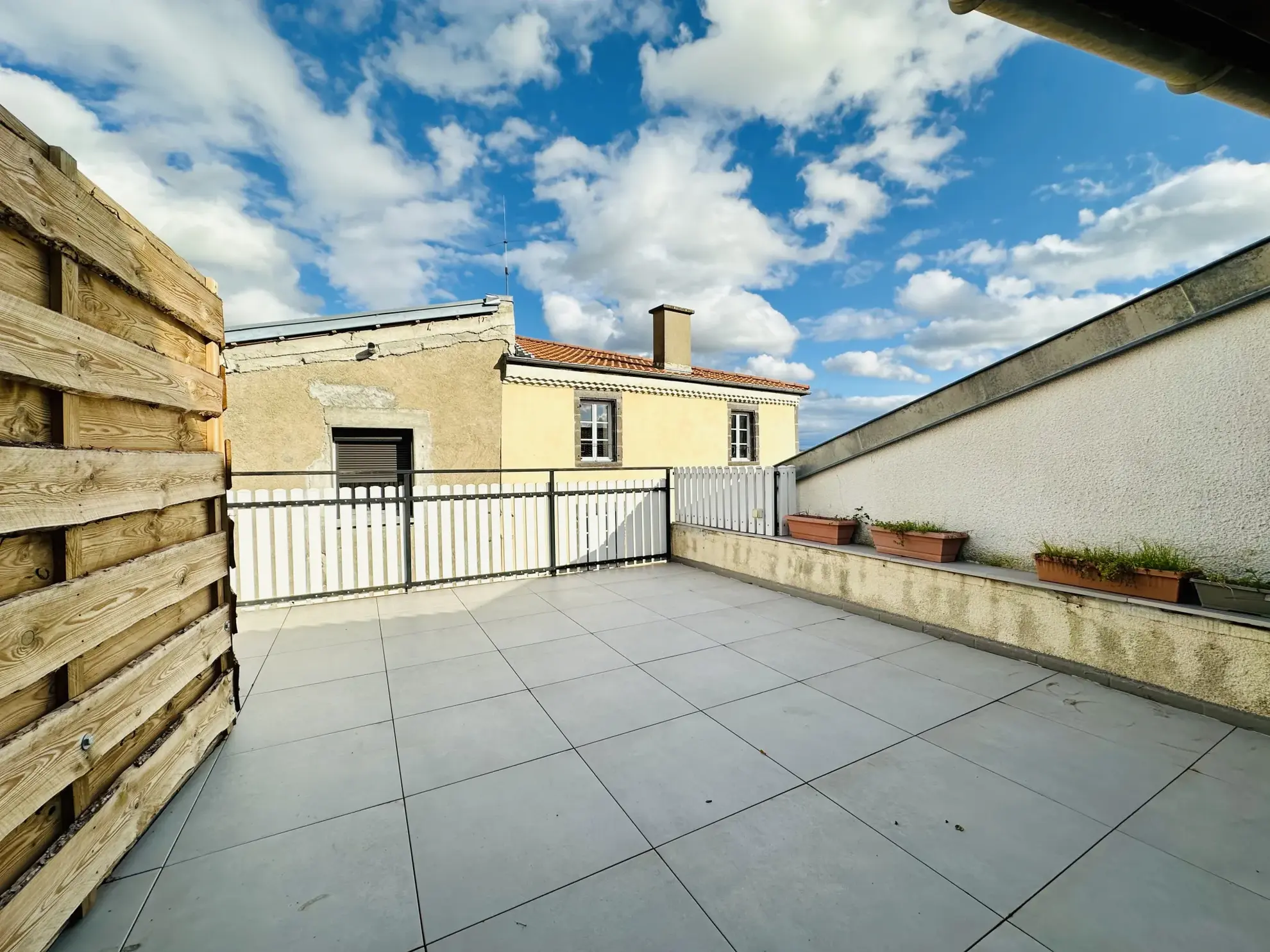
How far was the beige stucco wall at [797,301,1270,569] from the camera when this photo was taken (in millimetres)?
3084

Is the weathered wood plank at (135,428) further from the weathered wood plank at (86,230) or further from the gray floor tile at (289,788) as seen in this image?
the gray floor tile at (289,788)

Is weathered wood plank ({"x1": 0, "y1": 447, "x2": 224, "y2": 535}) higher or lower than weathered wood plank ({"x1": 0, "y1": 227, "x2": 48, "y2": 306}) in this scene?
lower

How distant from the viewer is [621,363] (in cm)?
1258

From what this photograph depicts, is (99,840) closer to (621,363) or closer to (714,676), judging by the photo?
(714,676)

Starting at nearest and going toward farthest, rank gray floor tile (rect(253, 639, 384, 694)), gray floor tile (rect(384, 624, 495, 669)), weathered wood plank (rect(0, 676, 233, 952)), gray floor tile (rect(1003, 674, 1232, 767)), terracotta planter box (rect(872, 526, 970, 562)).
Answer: weathered wood plank (rect(0, 676, 233, 952)) < gray floor tile (rect(1003, 674, 1232, 767)) < gray floor tile (rect(253, 639, 384, 694)) < gray floor tile (rect(384, 624, 495, 669)) < terracotta planter box (rect(872, 526, 970, 562))

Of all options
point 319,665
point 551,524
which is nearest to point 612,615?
point 551,524

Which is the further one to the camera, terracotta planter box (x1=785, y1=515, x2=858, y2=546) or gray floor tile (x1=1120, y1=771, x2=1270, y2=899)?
terracotta planter box (x1=785, y1=515, x2=858, y2=546)

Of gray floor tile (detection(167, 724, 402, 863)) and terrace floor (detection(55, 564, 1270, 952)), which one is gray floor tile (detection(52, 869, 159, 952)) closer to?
terrace floor (detection(55, 564, 1270, 952))

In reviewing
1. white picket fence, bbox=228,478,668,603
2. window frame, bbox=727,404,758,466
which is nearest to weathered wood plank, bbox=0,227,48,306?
white picket fence, bbox=228,478,668,603

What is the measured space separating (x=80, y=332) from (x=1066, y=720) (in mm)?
4703

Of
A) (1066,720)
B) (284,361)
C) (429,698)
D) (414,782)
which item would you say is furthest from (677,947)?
(284,361)

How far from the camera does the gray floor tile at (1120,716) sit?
101 inches

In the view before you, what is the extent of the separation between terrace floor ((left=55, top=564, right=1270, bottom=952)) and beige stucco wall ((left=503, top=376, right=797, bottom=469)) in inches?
264

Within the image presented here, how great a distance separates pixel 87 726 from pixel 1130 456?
5.69 m
